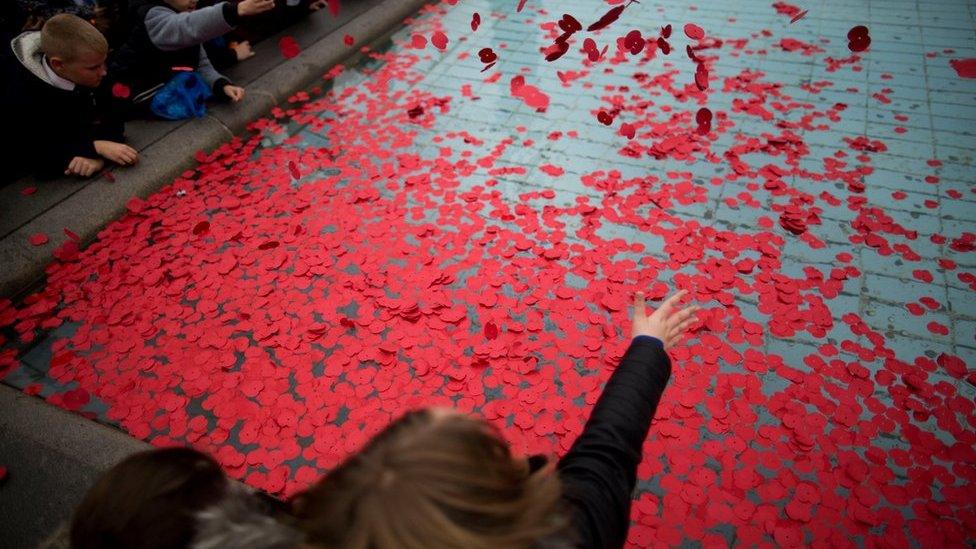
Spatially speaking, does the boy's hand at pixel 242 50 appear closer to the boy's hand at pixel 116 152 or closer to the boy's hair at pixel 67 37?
the boy's hand at pixel 116 152

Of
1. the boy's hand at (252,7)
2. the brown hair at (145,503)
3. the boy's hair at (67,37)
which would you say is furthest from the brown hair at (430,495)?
the boy's hand at (252,7)

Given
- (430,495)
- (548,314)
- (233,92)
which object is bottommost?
(548,314)

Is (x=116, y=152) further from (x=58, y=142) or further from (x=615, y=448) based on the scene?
(x=615, y=448)

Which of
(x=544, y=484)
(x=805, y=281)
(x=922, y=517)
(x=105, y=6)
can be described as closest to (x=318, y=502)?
(x=544, y=484)

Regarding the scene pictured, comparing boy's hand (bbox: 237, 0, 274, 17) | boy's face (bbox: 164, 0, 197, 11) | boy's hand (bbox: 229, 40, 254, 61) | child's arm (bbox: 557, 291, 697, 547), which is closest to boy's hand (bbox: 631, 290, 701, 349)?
child's arm (bbox: 557, 291, 697, 547)

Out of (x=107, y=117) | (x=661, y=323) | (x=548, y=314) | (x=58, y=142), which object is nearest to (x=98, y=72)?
(x=107, y=117)

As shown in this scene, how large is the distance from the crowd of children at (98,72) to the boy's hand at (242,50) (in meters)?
0.22

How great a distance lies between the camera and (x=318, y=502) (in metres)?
0.78

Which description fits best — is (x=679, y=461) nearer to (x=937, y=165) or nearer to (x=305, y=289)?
(x=305, y=289)

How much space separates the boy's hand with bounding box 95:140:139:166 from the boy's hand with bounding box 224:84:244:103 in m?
0.95

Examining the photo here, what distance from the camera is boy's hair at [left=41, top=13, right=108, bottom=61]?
9.74 feet

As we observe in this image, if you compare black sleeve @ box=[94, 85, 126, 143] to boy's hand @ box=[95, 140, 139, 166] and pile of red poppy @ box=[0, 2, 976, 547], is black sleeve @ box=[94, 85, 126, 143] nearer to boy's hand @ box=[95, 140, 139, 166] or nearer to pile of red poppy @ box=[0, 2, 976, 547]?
boy's hand @ box=[95, 140, 139, 166]

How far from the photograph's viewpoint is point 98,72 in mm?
3240

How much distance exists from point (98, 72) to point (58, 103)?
352 mm
